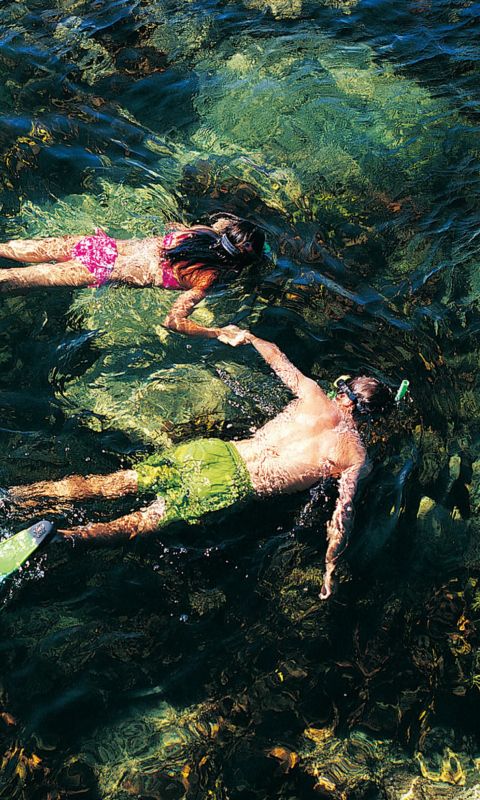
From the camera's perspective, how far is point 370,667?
3.95 metres

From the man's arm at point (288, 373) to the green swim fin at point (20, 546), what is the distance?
2.10 meters

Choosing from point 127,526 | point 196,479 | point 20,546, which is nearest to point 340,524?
point 196,479

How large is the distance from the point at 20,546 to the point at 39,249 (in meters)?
2.80

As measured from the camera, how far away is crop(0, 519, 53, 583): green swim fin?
3.47 metres

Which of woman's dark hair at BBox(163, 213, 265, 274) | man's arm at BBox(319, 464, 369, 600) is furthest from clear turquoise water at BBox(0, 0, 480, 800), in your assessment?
woman's dark hair at BBox(163, 213, 265, 274)

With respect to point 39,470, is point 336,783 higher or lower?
lower

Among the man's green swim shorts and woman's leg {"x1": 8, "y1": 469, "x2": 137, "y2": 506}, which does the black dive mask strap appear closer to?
the man's green swim shorts

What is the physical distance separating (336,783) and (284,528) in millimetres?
1670

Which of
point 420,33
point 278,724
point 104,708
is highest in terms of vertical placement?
point 420,33

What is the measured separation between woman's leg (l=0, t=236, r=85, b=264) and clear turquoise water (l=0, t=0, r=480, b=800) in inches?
15.7

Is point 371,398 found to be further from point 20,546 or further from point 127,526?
point 20,546

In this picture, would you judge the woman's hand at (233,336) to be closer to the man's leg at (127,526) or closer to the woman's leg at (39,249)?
the man's leg at (127,526)

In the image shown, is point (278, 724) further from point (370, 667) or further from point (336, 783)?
point (370, 667)

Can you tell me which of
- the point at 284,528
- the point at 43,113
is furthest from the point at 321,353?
the point at 43,113
